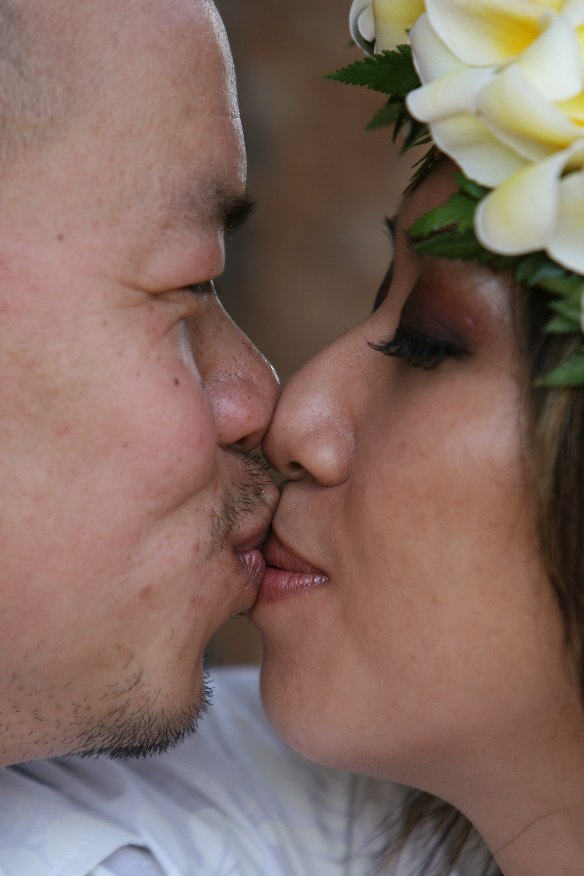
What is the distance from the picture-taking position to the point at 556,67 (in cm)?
137

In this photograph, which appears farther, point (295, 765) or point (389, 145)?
point (389, 145)

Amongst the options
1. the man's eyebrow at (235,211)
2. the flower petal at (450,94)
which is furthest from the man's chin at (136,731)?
the flower petal at (450,94)

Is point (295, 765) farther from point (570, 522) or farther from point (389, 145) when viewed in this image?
point (389, 145)

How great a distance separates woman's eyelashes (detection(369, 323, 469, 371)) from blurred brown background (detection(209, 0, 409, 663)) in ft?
7.79

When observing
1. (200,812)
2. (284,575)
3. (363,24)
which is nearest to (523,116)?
(363,24)

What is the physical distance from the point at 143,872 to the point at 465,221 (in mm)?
1125

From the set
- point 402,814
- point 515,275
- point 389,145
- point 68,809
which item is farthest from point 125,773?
point 389,145

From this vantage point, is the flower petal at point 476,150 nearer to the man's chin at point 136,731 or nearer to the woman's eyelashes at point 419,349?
the woman's eyelashes at point 419,349

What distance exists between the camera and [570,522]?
147cm

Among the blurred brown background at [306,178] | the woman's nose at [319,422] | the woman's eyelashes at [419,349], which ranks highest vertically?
the woman's eyelashes at [419,349]

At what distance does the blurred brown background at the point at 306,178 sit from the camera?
3.98 metres

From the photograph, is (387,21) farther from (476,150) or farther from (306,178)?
(306,178)

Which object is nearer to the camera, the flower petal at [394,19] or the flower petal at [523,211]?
the flower petal at [523,211]

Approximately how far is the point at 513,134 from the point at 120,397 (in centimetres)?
66
